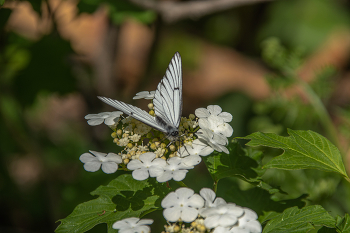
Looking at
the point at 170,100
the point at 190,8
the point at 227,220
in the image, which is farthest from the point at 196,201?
the point at 190,8

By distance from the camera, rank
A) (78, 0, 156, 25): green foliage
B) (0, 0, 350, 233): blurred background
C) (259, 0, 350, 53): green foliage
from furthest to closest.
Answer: (259, 0, 350, 53): green foliage < (0, 0, 350, 233): blurred background < (78, 0, 156, 25): green foliage

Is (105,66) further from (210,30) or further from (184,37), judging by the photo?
(210,30)

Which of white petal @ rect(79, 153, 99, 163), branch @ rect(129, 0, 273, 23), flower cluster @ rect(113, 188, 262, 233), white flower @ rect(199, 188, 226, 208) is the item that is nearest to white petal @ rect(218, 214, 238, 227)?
flower cluster @ rect(113, 188, 262, 233)

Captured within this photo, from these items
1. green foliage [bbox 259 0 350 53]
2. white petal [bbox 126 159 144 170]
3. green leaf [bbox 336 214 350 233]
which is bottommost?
green leaf [bbox 336 214 350 233]

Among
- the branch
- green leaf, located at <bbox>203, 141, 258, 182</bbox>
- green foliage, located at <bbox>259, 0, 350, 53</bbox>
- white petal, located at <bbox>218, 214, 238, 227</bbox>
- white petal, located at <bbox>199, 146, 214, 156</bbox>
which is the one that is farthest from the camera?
→ green foliage, located at <bbox>259, 0, 350, 53</bbox>

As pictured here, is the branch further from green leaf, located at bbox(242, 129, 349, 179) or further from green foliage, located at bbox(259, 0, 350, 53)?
green foliage, located at bbox(259, 0, 350, 53)

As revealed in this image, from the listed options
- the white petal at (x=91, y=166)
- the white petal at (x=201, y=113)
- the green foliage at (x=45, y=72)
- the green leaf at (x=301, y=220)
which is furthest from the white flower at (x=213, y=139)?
the green foliage at (x=45, y=72)

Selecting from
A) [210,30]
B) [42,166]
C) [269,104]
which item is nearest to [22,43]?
[42,166]
